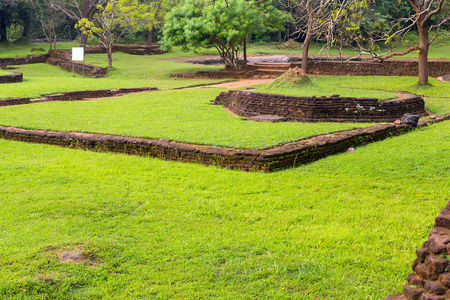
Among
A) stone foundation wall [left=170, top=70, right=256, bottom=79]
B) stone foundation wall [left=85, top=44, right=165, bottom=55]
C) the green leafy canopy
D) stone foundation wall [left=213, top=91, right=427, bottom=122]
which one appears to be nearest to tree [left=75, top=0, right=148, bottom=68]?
the green leafy canopy

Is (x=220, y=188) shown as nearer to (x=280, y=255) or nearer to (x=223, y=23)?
(x=280, y=255)

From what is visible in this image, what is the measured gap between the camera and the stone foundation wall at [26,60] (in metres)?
24.0

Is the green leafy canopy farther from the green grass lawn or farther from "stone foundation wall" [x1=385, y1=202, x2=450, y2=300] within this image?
"stone foundation wall" [x1=385, y1=202, x2=450, y2=300]

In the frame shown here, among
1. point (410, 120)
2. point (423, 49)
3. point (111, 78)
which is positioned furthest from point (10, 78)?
point (423, 49)

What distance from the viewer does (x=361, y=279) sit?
3.57 metres

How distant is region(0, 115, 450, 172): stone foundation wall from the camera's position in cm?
648

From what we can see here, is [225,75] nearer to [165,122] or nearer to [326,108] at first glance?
[326,108]

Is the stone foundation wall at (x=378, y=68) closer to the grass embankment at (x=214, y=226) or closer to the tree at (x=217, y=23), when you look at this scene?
the tree at (x=217, y=23)

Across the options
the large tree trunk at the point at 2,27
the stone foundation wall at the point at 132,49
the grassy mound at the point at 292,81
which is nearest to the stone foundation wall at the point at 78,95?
the grassy mound at the point at 292,81

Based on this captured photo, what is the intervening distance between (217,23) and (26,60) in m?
Answer: 11.7

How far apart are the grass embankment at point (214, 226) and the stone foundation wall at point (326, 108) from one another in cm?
317

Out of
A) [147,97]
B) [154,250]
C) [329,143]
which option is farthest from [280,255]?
[147,97]

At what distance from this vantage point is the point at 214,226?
454 centimetres

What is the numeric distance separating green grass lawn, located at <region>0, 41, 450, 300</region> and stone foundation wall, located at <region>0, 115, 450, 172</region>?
25cm
